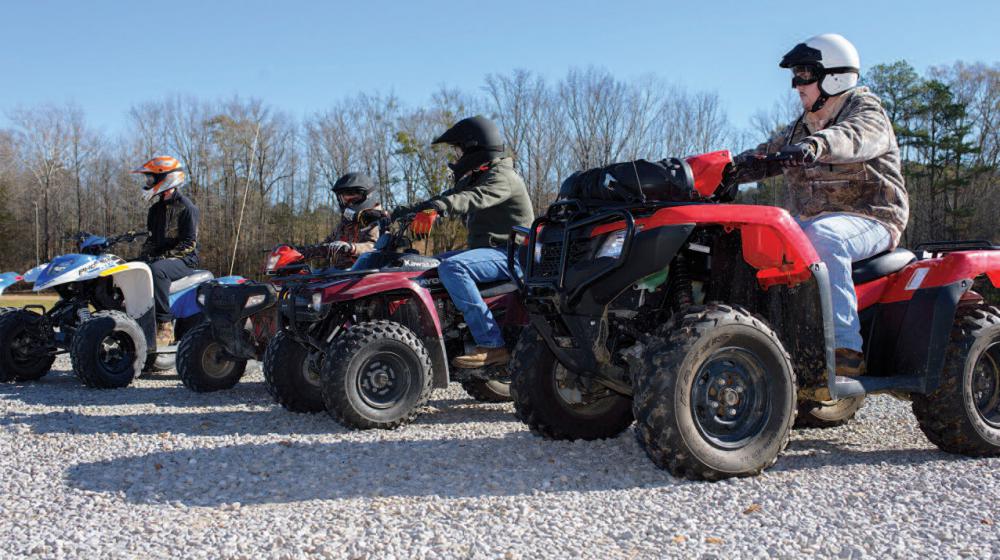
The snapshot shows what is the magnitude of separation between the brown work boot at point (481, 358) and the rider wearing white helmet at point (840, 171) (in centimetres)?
211

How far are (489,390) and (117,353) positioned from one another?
11.8 ft

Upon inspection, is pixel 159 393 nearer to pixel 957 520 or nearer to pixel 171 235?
pixel 171 235

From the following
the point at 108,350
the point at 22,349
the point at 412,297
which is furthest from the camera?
the point at 22,349

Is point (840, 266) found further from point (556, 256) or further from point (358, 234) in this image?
point (358, 234)

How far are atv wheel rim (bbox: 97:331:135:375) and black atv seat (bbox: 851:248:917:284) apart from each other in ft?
20.6

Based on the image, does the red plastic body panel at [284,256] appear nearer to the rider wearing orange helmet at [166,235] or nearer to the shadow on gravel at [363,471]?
the rider wearing orange helmet at [166,235]

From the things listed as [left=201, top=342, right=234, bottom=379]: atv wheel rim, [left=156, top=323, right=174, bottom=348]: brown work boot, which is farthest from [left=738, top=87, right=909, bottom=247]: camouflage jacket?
[left=156, top=323, right=174, bottom=348]: brown work boot

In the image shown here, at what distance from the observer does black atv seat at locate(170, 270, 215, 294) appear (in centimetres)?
842

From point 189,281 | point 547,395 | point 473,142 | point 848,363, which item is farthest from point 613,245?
point 189,281

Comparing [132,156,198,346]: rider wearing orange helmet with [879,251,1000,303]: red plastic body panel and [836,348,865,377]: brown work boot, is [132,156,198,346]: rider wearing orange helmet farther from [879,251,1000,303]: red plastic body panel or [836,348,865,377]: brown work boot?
[879,251,1000,303]: red plastic body panel

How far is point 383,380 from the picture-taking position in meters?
5.44

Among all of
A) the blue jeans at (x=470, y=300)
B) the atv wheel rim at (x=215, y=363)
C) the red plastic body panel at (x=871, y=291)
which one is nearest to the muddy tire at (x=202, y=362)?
the atv wheel rim at (x=215, y=363)

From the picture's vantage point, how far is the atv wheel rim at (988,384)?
449 centimetres

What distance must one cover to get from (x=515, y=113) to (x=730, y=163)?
112 ft
